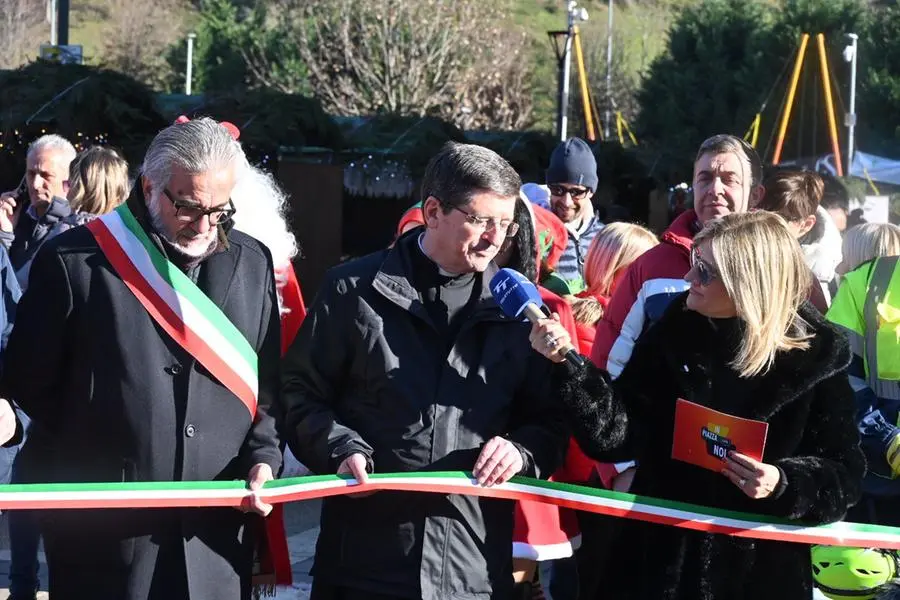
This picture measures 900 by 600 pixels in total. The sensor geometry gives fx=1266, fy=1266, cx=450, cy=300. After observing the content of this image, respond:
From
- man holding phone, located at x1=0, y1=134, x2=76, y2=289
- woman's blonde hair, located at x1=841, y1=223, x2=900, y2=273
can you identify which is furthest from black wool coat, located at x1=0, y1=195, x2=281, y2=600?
woman's blonde hair, located at x1=841, y1=223, x2=900, y2=273

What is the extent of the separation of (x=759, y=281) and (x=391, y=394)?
1.07 metres

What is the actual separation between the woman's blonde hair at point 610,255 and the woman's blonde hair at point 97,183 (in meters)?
2.22

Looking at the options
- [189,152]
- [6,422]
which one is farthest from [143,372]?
[189,152]

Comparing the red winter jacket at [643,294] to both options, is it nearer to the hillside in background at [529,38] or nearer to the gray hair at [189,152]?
the gray hair at [189,152]

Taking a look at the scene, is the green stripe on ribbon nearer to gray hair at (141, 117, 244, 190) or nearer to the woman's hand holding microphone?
gray hair at (141, 117, 244, 190)

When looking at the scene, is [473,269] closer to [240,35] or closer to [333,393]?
[333,393]

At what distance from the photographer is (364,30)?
126 ft

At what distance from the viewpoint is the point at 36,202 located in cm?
646

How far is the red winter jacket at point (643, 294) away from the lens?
4.11 m

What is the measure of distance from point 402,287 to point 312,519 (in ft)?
14.6

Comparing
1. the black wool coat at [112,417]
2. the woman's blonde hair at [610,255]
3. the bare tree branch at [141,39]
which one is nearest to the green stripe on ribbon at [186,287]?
the black wool coat at [112,417]

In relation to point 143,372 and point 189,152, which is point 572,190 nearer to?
point 189,152

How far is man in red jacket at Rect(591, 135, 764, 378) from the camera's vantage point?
413cm

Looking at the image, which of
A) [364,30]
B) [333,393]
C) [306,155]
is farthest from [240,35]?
[333,393]
